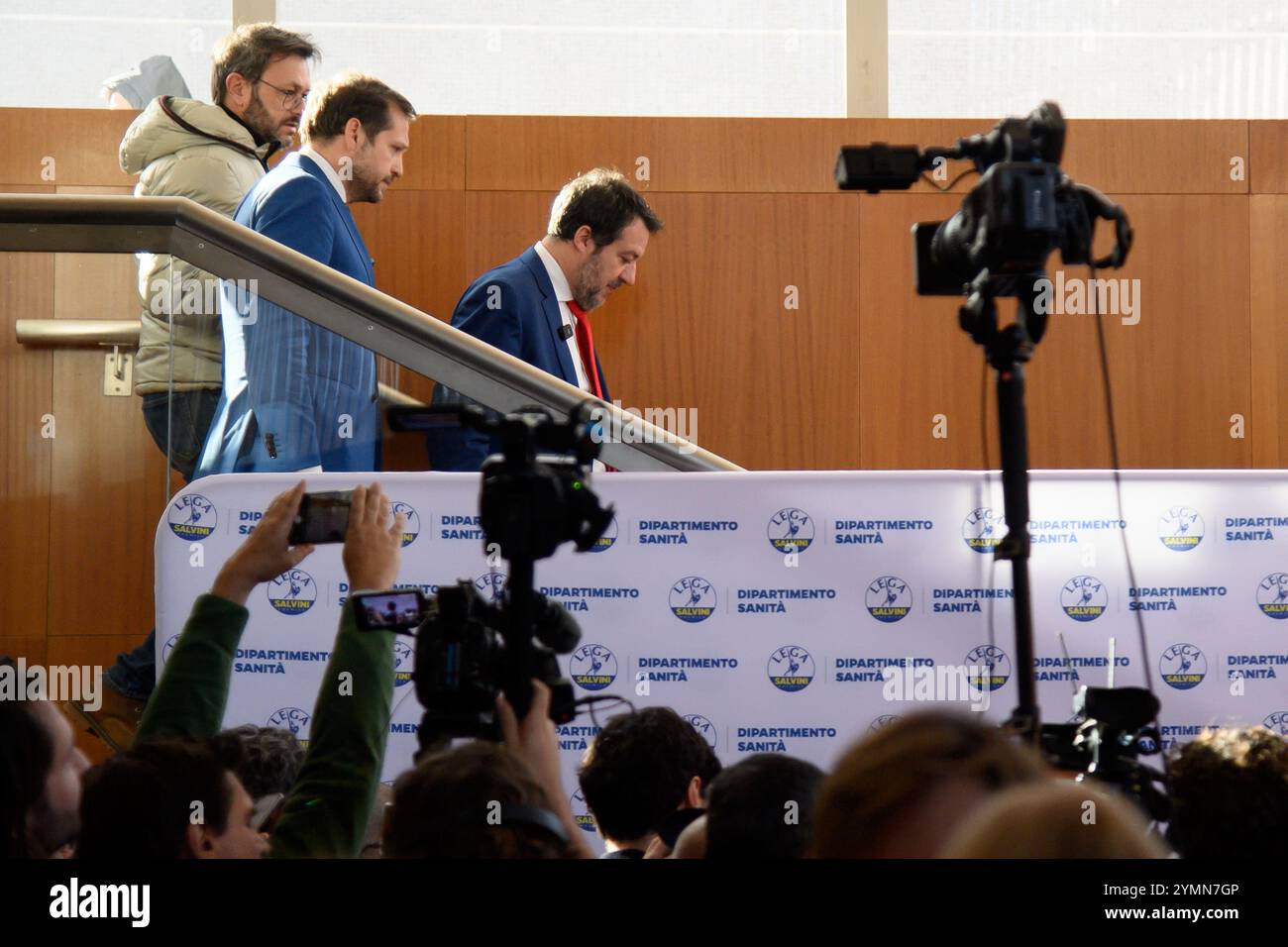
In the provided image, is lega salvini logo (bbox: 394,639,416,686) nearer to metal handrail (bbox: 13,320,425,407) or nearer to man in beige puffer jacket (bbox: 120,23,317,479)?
metal handrail (bbox: 13,320,425,407)

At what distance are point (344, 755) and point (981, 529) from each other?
4.89ft

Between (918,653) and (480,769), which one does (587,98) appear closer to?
(918,653)

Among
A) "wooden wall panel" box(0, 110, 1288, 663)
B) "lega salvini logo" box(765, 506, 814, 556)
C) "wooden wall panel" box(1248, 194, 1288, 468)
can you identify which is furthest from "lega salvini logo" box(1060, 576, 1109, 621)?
"wooden wall panel" box(1248, 194, 1288, 468)

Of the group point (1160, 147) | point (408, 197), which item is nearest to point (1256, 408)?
point (1160, 147)

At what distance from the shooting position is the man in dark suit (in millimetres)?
3549

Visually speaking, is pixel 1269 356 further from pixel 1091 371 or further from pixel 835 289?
pixel 835 289

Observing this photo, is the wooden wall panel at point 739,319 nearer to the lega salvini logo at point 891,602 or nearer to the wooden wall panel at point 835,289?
the wooden wall panel at point 835,289

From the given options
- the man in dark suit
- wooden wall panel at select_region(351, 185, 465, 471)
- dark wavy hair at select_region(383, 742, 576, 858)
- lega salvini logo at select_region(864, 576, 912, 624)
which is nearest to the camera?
dark wavy hair at select_region(383, 742, 576, 858)

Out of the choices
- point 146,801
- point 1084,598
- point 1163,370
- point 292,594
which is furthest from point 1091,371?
point 146,801

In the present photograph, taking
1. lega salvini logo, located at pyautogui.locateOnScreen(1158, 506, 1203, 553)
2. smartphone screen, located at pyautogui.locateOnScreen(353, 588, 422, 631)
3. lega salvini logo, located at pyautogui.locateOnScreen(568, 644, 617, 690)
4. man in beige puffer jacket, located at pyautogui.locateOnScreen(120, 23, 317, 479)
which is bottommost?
lega salvini logo, located at pyautogui.locateOnScreen(568, 644, 617, 690)

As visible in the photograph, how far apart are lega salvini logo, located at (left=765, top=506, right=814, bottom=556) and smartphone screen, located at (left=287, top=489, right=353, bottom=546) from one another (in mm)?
928

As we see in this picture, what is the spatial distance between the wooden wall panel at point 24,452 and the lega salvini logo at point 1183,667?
7.41 ft

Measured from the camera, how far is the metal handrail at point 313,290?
9.65ft

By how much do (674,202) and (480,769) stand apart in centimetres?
360
